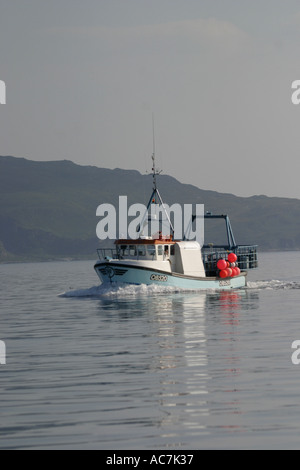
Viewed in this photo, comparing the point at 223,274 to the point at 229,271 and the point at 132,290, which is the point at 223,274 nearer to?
the point at 229,271

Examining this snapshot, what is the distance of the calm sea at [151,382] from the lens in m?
18.3

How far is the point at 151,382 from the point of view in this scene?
2488 centimetres

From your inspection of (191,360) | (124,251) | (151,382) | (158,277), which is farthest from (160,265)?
(151,382)

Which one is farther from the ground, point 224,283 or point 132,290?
point 224,283

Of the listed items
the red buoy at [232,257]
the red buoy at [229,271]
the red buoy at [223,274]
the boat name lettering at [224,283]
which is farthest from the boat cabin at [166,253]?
the red buoy at [232,257]

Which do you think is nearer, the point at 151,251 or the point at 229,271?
the point at 151,251

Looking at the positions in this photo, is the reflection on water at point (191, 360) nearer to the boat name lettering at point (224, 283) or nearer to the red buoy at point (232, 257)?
the boat name lettering at point (224, 283)

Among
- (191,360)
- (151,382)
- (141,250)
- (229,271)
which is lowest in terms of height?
(151,382)

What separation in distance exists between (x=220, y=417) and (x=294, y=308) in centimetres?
3513

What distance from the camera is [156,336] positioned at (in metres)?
38.2

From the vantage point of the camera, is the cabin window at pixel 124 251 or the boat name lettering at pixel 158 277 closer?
the boat name lettering at pixel 158 277

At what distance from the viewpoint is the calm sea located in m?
18.3

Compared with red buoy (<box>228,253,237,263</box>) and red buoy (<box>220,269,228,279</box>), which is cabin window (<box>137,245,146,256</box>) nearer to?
red buoy (<box>220,269,228,279</box>)

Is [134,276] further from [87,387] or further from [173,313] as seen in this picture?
[87,387]
